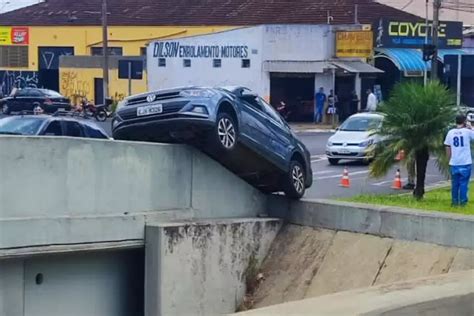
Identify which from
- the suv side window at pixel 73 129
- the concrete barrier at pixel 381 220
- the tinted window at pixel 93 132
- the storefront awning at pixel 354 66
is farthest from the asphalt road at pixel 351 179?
the storefront awning at pixel 354 66

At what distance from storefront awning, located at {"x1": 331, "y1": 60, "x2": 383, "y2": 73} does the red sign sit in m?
23.3

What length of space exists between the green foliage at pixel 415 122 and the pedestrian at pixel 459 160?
0.69 meters

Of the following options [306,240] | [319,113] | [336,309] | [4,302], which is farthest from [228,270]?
[319,113]

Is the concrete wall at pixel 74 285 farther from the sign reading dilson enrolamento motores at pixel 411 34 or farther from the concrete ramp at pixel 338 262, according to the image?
the sign reading dilson enrolamento motores at pixel 411 34

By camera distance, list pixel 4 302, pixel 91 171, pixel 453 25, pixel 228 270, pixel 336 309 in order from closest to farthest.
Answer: pixel 336 309 < pixel 4 302 < pixel 91 171 < pixel 228 270 < pixel 453 25

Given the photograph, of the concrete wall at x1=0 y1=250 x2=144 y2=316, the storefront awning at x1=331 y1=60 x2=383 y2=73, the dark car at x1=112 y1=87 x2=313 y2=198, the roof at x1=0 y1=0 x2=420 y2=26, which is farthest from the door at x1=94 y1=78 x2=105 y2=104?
the concrete wall at x1=0 y1=250 x2=144 y2=316

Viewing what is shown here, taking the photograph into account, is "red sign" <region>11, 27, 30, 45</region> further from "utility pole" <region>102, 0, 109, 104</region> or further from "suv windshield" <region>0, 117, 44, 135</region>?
"suv windshield" <region>0, 117, 44, 135</region>

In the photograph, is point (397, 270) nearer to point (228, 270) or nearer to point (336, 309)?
point (228, 270)

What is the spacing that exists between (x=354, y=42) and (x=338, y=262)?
39.1 metres

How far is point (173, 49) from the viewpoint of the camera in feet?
187

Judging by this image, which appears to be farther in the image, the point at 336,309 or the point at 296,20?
the point at 296,20

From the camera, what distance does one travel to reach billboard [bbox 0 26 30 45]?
70375 millimetres

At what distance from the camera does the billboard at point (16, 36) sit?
7038cm

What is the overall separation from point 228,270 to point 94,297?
7.60 ft
